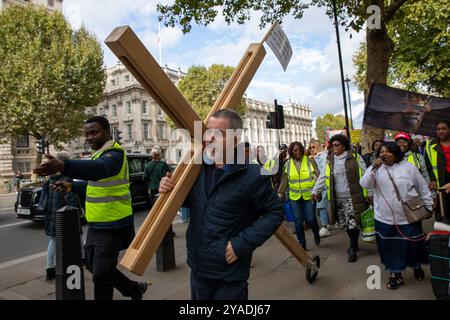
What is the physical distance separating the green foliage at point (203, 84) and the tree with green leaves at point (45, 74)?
16193mm

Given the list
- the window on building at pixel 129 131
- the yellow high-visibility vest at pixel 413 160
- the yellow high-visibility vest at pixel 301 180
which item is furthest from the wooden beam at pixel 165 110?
the window on building at pixel 129 131

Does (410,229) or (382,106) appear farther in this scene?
(382,106)

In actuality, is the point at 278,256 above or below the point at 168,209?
below

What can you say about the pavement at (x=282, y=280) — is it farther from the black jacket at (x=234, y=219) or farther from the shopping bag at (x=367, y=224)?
the black jacket at (x=234, y=219)

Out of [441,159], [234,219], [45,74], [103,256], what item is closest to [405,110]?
[441,159]

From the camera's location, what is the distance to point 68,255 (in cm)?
307

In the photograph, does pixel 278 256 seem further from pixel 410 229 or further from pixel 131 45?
pixel 131 45

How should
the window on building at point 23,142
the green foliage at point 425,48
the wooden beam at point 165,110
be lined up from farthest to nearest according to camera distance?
1. the window on building at point 23,142
2. the green foliage at point 425,48
3. the wooden beam at point 165,110

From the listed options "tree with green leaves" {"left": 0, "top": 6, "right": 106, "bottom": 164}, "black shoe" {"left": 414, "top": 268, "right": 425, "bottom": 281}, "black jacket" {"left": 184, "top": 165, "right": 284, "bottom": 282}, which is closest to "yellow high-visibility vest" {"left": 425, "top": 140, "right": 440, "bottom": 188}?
"black shoe" {"left": 414, "top": 268, "right": 425, "bottom": 281}

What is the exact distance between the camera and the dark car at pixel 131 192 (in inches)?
352
